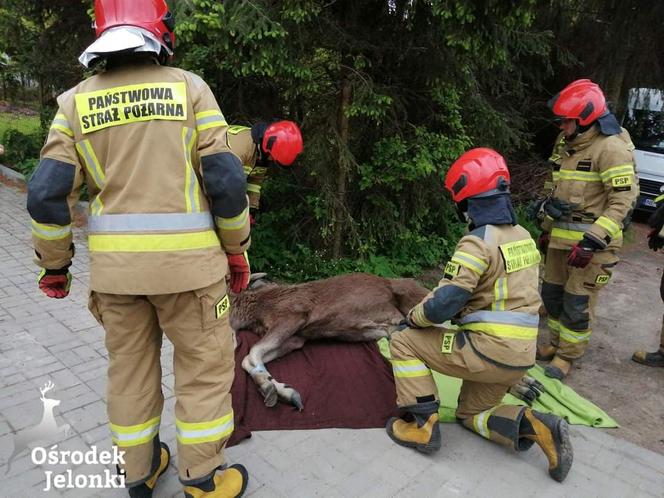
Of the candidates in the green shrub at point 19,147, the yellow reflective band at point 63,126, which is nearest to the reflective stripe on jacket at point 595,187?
the yellow reflective band at point 63,126

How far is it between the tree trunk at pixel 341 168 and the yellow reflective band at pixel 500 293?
→ 3.18 m

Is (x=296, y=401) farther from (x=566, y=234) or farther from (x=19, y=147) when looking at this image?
(x=19, y=147)

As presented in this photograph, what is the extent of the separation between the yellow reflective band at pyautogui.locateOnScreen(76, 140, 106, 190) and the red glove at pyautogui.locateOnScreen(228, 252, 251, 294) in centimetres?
74

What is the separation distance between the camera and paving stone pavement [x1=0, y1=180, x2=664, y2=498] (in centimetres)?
294

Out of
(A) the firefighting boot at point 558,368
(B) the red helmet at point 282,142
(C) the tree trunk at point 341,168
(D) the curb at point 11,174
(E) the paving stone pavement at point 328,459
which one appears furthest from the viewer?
(D) the curb at point 11,174

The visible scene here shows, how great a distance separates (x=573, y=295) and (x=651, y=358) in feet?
3.92

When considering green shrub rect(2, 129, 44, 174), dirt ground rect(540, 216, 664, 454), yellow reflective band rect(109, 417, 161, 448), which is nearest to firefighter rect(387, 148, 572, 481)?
dirt ground rect(540, 216, 664, 454)

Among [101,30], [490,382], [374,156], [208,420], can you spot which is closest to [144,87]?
[101,30]

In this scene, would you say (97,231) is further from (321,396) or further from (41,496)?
(321,396)

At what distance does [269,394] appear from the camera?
367cm

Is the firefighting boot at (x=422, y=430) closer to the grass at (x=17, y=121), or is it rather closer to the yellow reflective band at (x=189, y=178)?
the yellow reflective band at (x=189, y=178)

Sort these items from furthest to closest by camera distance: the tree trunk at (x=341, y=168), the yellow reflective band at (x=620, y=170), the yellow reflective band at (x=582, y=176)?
the tree trunk at (x=341, y=168), the yellow reflective band at (x=582, y=176), the yellow reflective band at (x=620, y=170)

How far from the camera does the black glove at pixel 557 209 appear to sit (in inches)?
179

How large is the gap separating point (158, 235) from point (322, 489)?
1.78 meters
